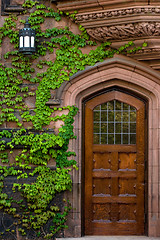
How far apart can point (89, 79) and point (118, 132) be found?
3.53ft

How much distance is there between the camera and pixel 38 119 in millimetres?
7359

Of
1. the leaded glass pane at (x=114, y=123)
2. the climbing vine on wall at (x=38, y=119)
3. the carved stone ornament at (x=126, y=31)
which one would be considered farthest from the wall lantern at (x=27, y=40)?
the leaded glass pane at (x=114, y=123)

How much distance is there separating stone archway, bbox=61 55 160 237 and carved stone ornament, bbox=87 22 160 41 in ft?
1.41

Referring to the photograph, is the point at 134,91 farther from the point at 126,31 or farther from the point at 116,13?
the point at 116,13

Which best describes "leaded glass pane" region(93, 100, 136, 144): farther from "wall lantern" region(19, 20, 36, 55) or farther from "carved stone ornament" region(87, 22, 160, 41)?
"wall lantern" region(19, 20, 36, 55)

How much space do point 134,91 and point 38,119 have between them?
1.74 metres

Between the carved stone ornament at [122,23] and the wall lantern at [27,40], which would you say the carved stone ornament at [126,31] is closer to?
the carved stone ornament at [122,23]

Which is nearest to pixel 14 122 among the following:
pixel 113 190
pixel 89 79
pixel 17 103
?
pixel 17 103

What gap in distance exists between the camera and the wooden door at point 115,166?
7.50 meters

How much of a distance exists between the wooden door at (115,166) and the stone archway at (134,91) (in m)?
0.19

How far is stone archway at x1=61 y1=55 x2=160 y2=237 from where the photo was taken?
7312mm

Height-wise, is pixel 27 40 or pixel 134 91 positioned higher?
pixel 27 40

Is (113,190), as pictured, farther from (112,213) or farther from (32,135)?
(32,135)

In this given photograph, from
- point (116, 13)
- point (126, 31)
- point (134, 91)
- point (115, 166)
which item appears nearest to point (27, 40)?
point (116, 13)
